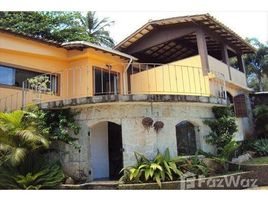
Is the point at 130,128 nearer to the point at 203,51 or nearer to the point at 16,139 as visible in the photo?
the point at 16,139

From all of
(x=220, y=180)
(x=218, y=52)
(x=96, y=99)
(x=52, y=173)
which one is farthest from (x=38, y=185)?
(x=218, y=52)

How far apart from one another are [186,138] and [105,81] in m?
5.95

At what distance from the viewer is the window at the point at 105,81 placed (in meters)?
14.7

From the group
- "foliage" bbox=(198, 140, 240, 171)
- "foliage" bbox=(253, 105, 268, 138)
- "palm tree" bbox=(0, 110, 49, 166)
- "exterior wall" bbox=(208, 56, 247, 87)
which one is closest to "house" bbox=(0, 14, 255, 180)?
"exterior wall" bbox=(208, 56, 247, 87)

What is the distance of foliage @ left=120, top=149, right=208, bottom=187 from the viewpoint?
884cm

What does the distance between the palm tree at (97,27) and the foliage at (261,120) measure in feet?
53.7

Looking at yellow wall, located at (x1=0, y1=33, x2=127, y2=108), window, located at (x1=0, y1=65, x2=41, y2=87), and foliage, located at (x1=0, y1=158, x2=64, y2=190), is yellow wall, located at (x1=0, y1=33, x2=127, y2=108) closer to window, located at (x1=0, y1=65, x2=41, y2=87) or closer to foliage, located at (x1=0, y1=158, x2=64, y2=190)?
window, located at (x1=0, y1=65, x2=41, y2=87)

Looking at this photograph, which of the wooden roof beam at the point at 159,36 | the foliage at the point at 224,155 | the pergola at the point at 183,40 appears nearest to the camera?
the foliage at the point at 224,155

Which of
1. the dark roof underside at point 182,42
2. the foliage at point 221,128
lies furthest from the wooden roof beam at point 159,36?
the foliage at point 221,128

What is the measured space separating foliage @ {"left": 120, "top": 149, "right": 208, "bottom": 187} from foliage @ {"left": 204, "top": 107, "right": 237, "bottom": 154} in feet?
5.94

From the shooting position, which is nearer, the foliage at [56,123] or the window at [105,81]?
the foliage at [56,123]

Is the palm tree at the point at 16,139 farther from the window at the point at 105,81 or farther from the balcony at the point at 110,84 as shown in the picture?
the window at the point at 105,81

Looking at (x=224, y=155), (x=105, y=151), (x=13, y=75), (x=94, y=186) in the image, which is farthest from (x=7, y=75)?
(x=224, y=155)
